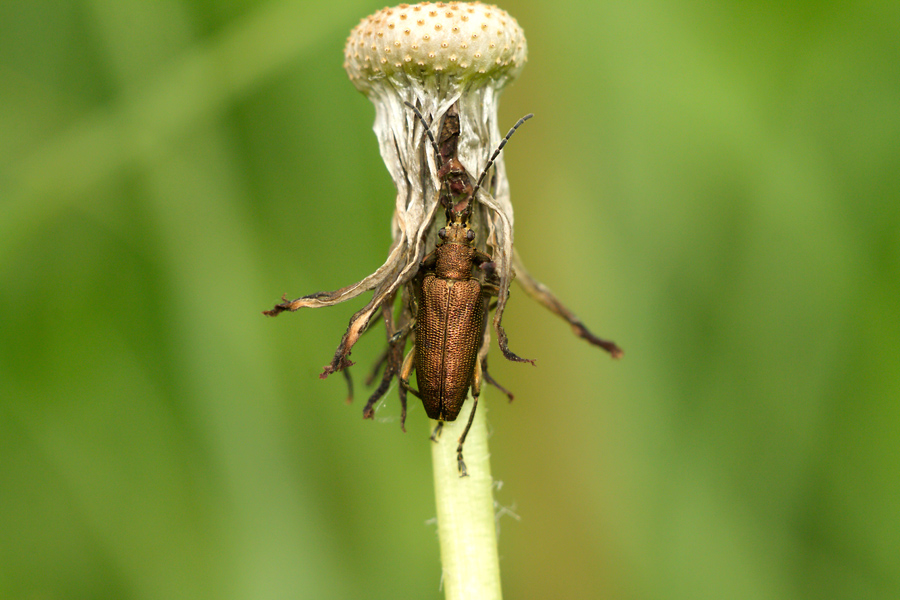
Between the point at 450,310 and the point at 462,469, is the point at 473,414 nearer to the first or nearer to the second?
the point at 462,469

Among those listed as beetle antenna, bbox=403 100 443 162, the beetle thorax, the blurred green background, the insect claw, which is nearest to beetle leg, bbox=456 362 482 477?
the insect claw

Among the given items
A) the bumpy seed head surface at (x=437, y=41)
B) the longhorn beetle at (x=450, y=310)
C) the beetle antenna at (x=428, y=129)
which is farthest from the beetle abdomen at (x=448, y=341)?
the bumpy seed head surface at (x=437, y=41)

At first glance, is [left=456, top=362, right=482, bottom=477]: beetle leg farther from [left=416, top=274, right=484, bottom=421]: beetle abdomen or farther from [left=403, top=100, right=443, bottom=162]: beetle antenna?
[left=403, top=100, right=443, bottom=162]: beetle antenna

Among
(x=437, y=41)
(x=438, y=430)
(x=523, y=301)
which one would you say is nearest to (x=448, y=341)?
(x=438, y=430)

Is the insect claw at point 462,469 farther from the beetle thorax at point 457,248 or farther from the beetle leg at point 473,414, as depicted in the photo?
the beetle thorax at point 457,248

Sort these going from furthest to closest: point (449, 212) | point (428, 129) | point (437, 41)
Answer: point (449, 212)
point (428, 129)
point (437, 41)

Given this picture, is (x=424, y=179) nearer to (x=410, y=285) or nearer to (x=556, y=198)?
(x=410, y=285)

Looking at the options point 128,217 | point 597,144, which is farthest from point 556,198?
point 128,217
